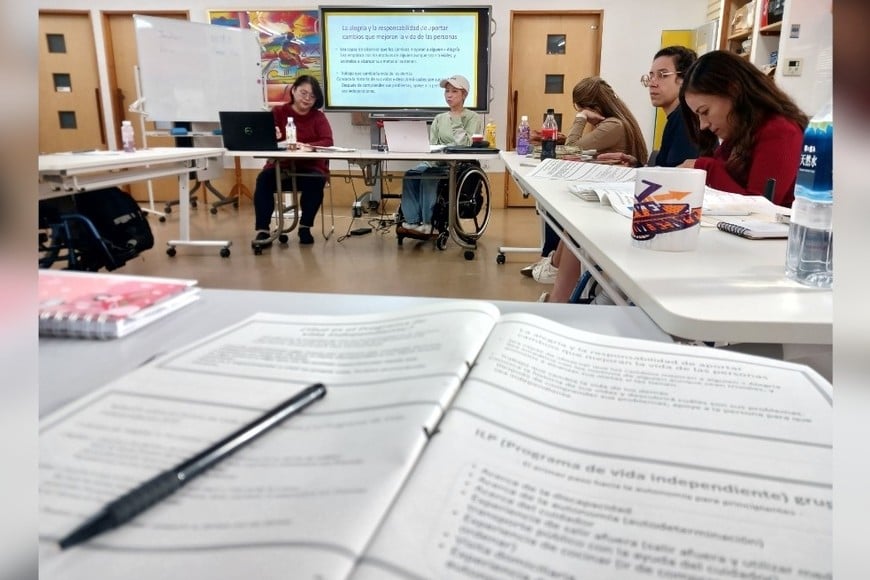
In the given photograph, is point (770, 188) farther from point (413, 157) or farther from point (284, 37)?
point (284, 37)

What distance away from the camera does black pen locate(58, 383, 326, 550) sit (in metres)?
0.23

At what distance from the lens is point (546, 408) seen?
1.16ft

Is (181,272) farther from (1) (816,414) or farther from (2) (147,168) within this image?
(1) (816,414)

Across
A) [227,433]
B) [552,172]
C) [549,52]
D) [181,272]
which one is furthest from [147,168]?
[549,52]

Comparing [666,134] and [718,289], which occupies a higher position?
[666,134]

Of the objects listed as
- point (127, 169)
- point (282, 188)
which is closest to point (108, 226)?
point (127, 169)

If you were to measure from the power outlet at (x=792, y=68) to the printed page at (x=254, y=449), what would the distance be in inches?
155

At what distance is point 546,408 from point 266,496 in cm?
18

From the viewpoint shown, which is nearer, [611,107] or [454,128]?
[611,107]

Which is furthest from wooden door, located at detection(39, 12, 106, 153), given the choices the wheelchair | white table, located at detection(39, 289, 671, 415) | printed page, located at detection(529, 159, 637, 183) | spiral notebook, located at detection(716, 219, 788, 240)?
spiral notebook, located at detection(716, 219, 788, 240)

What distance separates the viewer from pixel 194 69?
443cm

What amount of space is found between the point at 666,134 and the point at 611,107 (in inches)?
26.9

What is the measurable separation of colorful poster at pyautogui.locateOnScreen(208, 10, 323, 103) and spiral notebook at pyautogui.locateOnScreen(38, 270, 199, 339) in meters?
5.22

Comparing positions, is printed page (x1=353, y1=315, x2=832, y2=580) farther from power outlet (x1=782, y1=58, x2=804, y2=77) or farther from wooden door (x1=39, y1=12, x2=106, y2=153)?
Result: wooden door (x1=39, y1=12, x2=106, y2=153)
